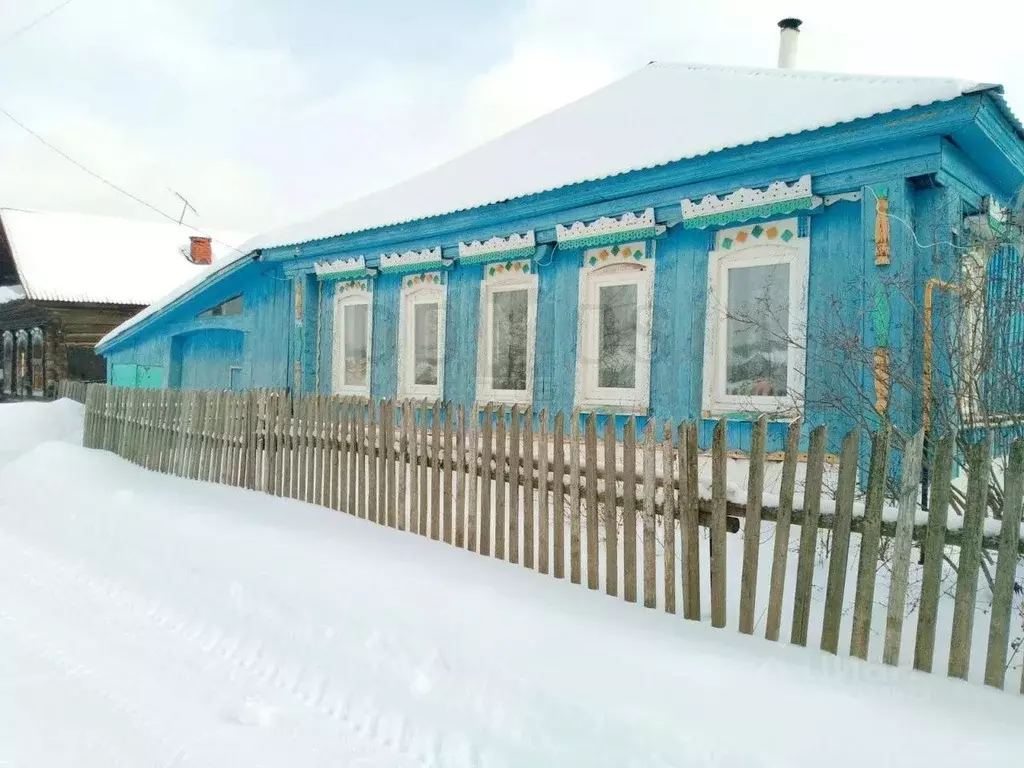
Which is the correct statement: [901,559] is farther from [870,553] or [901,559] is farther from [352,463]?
[352,463]

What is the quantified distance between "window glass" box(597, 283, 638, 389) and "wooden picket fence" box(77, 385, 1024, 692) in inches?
27.2

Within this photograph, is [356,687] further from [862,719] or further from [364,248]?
[364,248]

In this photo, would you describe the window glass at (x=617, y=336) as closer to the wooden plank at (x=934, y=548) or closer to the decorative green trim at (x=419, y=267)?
the decorative green trim at (x=419, y=267)

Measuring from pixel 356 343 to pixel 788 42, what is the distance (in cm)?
682

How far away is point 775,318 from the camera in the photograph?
242 inches

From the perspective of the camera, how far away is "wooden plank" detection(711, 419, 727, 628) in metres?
3.72

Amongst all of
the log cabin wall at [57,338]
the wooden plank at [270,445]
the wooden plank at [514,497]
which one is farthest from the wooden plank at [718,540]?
the log cabin wall at [57,338]

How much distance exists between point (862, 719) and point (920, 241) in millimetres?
4001

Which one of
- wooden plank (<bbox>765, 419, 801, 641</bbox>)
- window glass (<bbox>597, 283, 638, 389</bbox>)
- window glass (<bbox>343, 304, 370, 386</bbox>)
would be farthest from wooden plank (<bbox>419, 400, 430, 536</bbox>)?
window glass (<bbox>343, 304, 370, 386</bbox>)

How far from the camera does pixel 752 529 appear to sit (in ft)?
11.8

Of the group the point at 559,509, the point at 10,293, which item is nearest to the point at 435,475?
the point at 559,509

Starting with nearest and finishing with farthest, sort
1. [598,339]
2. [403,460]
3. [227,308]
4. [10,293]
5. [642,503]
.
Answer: [642,503] < [403,460] < [598,339] < [227,308] < [10,293]

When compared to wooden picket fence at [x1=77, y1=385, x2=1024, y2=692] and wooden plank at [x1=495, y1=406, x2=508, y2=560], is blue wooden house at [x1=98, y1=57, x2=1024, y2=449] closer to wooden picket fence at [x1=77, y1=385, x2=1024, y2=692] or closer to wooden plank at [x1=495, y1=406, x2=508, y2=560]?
wooden picket fence at [x1=77, y1=385, x2=1024, y2=692]

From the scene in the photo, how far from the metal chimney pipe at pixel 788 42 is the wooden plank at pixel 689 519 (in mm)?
6715
